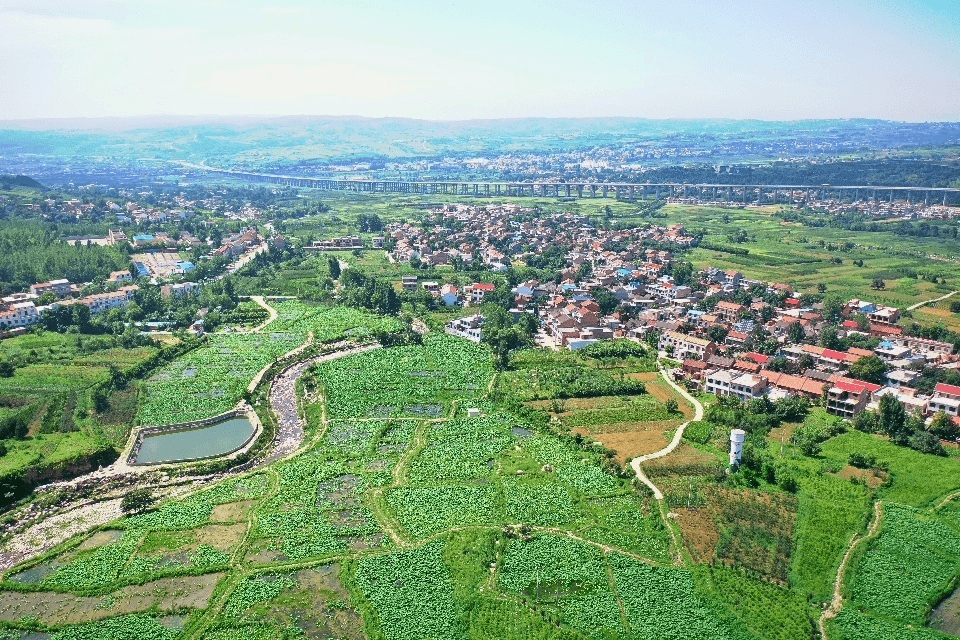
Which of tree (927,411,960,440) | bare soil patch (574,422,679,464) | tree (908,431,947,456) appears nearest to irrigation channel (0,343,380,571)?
bare soil patch (574,422,679,464)

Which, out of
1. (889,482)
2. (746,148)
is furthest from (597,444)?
(746,148)

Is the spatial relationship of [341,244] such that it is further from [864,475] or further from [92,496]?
[864,475]

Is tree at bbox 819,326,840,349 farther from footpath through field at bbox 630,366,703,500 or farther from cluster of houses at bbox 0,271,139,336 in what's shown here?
cluster of houses at bbox 0,271,139,336

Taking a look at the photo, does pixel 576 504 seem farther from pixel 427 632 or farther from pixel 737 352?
pixel 737 352

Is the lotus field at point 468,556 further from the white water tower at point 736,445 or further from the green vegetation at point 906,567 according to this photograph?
the white water tower at point 736,445

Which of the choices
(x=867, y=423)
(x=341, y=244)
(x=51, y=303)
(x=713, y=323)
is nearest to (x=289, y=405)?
(x=713, y=323)

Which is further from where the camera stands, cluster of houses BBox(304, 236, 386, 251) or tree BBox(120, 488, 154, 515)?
cluster of houses BBox(304, 236, 386, 251)
